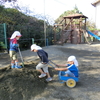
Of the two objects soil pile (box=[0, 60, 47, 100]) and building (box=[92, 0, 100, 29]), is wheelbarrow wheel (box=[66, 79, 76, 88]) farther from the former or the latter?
building (box=[92, 0, 100, 29])

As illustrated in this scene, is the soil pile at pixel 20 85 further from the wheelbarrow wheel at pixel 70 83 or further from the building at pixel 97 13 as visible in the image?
the building at pixel 97 13

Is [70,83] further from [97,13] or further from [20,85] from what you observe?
[97,13]

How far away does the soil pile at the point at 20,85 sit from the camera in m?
2.83

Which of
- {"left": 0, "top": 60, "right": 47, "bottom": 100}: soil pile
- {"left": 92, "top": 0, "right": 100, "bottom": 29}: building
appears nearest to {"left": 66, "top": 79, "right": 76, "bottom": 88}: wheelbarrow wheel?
{"left": 0, "top": 60, "right": 47, "bottom": 100}: soil pile

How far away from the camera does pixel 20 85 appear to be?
10.5 feet

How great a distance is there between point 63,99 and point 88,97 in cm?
60

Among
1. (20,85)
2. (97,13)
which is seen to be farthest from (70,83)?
(97,13)

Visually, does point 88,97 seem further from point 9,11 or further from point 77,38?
point 77,38

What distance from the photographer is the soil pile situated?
9.29 ft

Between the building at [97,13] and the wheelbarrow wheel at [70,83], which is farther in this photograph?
the building at [97,13]

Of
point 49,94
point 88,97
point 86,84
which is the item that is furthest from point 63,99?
point 86,84

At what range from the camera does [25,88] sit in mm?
3102

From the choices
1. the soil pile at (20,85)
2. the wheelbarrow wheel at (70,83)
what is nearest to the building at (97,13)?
the wheelbarrow wheel at (70,83)

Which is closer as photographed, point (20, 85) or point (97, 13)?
point (20, 85)
